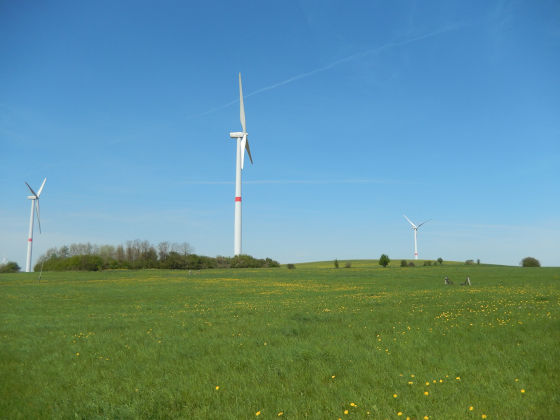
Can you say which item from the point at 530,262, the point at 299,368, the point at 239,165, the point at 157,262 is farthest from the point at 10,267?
the point at 530,262

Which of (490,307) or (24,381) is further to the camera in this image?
(490,307)

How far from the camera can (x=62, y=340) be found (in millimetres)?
15766

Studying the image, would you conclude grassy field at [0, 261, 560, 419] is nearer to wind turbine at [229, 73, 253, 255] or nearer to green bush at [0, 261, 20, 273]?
wind turbine at [229, 73, 253, 255]

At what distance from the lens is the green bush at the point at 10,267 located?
124062 millimetres

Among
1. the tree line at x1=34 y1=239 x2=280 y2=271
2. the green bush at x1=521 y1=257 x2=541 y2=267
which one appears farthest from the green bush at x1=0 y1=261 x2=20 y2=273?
the green bush at x1=521 y1=257 x2=541 y2=267

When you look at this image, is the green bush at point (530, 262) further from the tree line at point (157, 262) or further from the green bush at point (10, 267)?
the green bush at point (10, 267)

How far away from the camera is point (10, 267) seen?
126562mm

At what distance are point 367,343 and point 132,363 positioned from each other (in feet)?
24.2

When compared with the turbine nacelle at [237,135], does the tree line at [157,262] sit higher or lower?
lower

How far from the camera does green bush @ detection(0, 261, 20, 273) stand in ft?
407

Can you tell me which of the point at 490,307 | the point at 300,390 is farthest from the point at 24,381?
the point at 490,307

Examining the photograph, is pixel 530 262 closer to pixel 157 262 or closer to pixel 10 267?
pixel 157 262

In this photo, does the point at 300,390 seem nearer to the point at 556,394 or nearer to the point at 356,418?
the point at 356,418

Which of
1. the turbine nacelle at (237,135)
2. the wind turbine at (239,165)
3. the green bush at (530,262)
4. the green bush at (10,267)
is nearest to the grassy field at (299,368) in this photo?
the wind turbine at (239,165)
